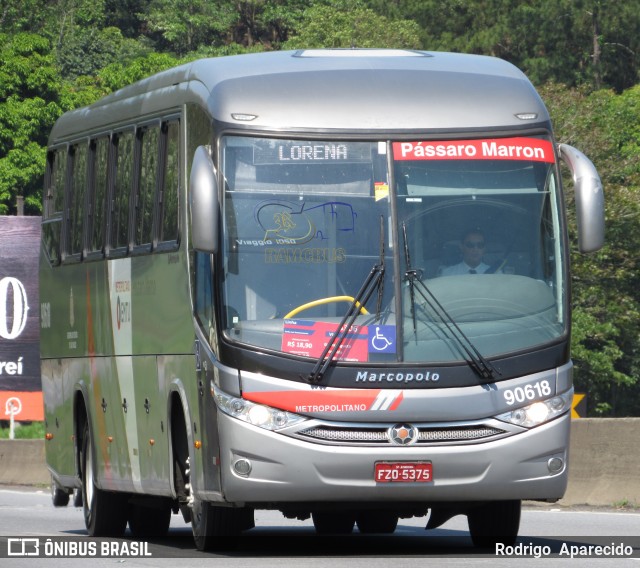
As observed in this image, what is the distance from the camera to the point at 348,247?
12766 millimetres

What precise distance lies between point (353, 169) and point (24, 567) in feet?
11.5

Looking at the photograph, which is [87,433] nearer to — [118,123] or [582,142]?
[118,123]

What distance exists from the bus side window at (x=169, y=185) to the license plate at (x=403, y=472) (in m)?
2.66

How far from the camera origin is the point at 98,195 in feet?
55.2

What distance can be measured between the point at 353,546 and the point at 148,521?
306 cm

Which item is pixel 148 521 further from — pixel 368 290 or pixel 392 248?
pixel 392 248

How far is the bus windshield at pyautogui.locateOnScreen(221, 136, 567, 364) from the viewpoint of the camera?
12.6 metres

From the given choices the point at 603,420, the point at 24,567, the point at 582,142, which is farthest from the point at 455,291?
the point at 582,142

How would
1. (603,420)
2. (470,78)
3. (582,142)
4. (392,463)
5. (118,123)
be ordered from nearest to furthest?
1. (392,463)
2. (470,78)
3. (118,123)
4. (603,420)
5. (582,142)

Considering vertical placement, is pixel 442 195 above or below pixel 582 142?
above

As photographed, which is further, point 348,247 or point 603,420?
point 603,420


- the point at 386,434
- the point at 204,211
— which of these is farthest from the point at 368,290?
the point at 204,211

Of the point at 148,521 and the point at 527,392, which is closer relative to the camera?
the point at 527,392

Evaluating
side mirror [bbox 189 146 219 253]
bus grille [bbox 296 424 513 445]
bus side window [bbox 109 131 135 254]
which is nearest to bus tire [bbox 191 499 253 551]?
bus grille [bbox 296 424 513 445]
